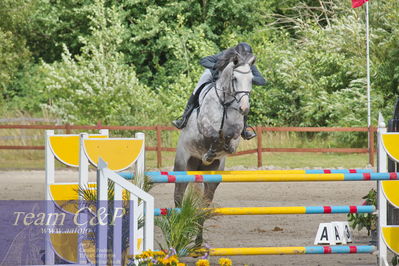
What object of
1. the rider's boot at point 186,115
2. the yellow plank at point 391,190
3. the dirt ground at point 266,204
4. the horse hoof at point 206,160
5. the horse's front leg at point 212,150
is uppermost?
the rider's boot at point 186,115

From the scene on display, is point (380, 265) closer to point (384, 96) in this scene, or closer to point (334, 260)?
point (334, 260)

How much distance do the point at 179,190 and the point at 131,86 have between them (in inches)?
615

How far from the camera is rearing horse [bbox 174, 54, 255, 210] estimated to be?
7.23 m

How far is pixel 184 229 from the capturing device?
5359mm

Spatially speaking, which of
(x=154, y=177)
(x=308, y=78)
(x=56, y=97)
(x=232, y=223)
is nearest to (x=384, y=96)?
(x=308, y=78)

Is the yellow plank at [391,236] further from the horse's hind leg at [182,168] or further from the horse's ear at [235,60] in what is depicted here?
the horse's hind leg at [182,168]

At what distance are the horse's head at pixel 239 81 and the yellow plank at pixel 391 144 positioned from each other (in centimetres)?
132

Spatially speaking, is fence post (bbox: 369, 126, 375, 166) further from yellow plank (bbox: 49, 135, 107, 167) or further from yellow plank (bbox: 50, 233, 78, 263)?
yellow plank (bbox: 50, 233, 78, 263)

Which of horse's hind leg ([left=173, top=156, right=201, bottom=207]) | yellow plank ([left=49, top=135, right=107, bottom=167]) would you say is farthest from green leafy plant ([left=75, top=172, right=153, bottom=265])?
horse's hind leg ([left=173, top=156, right=201, bottom=207])

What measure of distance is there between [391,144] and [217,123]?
1875 mm

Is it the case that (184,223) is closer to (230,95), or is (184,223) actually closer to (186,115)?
(230,95)

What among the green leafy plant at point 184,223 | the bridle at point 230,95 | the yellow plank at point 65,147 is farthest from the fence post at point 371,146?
the green leafy plant at point 184,223

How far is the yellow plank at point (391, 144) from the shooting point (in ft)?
20.1

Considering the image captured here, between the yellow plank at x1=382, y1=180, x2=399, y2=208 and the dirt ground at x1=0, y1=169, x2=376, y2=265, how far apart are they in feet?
3.16
